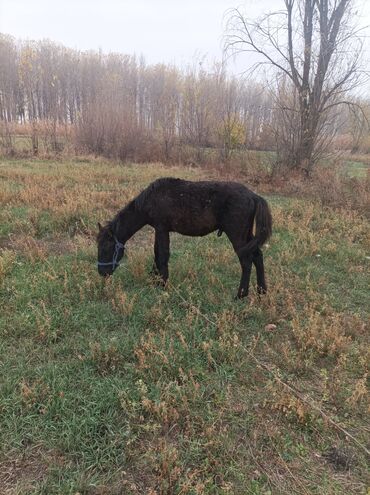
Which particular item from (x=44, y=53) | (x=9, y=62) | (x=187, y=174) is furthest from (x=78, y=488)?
(x=44, y=53)

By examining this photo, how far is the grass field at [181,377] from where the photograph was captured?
2314 mm

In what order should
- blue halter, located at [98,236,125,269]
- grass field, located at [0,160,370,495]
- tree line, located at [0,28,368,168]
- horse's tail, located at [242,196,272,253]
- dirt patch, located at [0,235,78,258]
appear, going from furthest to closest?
tree line, located at [0,28,368,168], dirt patch, located at [0,235,78,258], blue halter, located at [98,236,125,269], horse's tail, located at [242,196,272,253], grass field, located at [0,160,370,495]

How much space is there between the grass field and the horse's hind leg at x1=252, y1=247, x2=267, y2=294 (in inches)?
8.2

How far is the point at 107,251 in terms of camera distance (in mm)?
→ 4703

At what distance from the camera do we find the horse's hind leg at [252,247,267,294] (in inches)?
181

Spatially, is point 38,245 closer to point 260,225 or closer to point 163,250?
point 163,250

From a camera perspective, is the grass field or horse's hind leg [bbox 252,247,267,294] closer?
the grass field

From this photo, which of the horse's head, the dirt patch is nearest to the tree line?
the dirt patch

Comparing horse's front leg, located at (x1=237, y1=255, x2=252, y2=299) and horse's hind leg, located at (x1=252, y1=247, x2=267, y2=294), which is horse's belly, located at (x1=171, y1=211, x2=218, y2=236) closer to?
horse's front leg, located at (x1=237, y1=255, x2=252, y2=299)

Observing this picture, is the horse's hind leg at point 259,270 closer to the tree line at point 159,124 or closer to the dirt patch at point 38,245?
the dirt patch at point 38,245

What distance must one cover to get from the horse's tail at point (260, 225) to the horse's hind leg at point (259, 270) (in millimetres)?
281

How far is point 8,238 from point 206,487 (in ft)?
18.8

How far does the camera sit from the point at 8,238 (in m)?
6.38

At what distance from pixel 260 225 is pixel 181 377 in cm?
216
